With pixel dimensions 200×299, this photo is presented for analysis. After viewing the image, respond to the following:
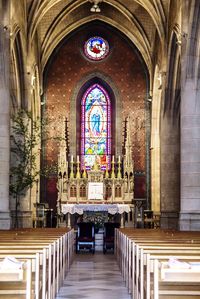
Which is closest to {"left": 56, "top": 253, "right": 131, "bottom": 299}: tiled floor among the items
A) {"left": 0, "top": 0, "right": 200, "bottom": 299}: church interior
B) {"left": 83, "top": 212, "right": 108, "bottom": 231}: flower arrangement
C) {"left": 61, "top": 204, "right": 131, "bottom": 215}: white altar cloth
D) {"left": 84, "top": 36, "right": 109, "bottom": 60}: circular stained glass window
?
{"left": 61, "top": 204, "right": 131, "bottom": 215}: white altar cloth

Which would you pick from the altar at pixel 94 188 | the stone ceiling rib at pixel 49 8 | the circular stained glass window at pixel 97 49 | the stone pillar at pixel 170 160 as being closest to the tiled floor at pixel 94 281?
the altar at pixel 94 188

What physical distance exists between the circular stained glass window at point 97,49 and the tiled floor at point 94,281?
1496 cm

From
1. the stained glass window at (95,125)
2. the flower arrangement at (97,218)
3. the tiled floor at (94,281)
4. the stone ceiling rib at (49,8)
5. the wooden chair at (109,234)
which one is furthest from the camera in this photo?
the stained glass window at (95,125)

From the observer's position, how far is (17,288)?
5.55 meters

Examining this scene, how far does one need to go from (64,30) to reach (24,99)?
252 inches

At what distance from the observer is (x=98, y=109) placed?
99.8 feet

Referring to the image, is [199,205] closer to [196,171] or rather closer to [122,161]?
[196,171]

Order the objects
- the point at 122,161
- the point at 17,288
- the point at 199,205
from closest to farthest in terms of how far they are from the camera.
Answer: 1. the point at 17,288
2. the point at 199,205
3. the point at 122,161

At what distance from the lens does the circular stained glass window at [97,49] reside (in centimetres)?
3036

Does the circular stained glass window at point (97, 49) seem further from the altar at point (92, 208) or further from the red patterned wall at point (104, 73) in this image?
the altar at point (92, 208)

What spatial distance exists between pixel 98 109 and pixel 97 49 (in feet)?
9.34

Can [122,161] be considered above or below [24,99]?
below

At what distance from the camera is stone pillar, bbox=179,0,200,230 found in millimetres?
17609

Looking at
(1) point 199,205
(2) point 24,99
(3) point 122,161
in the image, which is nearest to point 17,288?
(1) point 199,205
